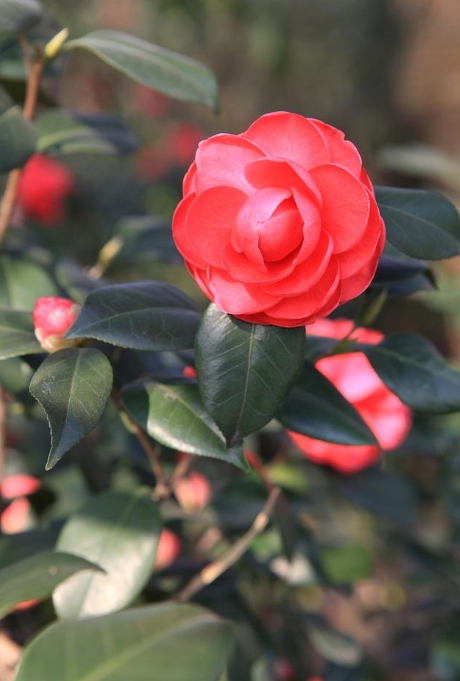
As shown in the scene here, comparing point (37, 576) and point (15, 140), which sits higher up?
point (15, 140)

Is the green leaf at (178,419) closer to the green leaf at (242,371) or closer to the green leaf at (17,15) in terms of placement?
the green leaf at (242,371)

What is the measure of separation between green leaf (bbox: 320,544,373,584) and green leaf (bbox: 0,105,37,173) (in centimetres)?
73

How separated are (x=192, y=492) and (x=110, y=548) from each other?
0.43 metres

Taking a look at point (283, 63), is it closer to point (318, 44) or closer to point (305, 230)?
point (318, 44)

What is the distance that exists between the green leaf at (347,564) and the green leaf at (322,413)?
0.55 m

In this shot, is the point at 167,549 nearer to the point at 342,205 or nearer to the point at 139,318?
the point at 139,318

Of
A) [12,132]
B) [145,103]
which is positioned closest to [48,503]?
[12,132]

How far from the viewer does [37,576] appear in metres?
0.59

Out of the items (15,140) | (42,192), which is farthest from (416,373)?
(42,192)

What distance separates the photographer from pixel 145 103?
13.6ft

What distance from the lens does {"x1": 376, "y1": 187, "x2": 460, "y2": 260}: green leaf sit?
577 millimetres

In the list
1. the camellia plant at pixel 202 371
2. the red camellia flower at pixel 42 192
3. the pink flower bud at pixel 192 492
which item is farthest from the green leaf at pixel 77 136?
the red camellia flower at pixel 42 192

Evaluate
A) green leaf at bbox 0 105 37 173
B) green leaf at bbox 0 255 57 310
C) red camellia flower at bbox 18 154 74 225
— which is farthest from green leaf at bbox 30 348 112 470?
red camellia flower at bbox 18 154 74 225

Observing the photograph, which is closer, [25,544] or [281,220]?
[281,220]
